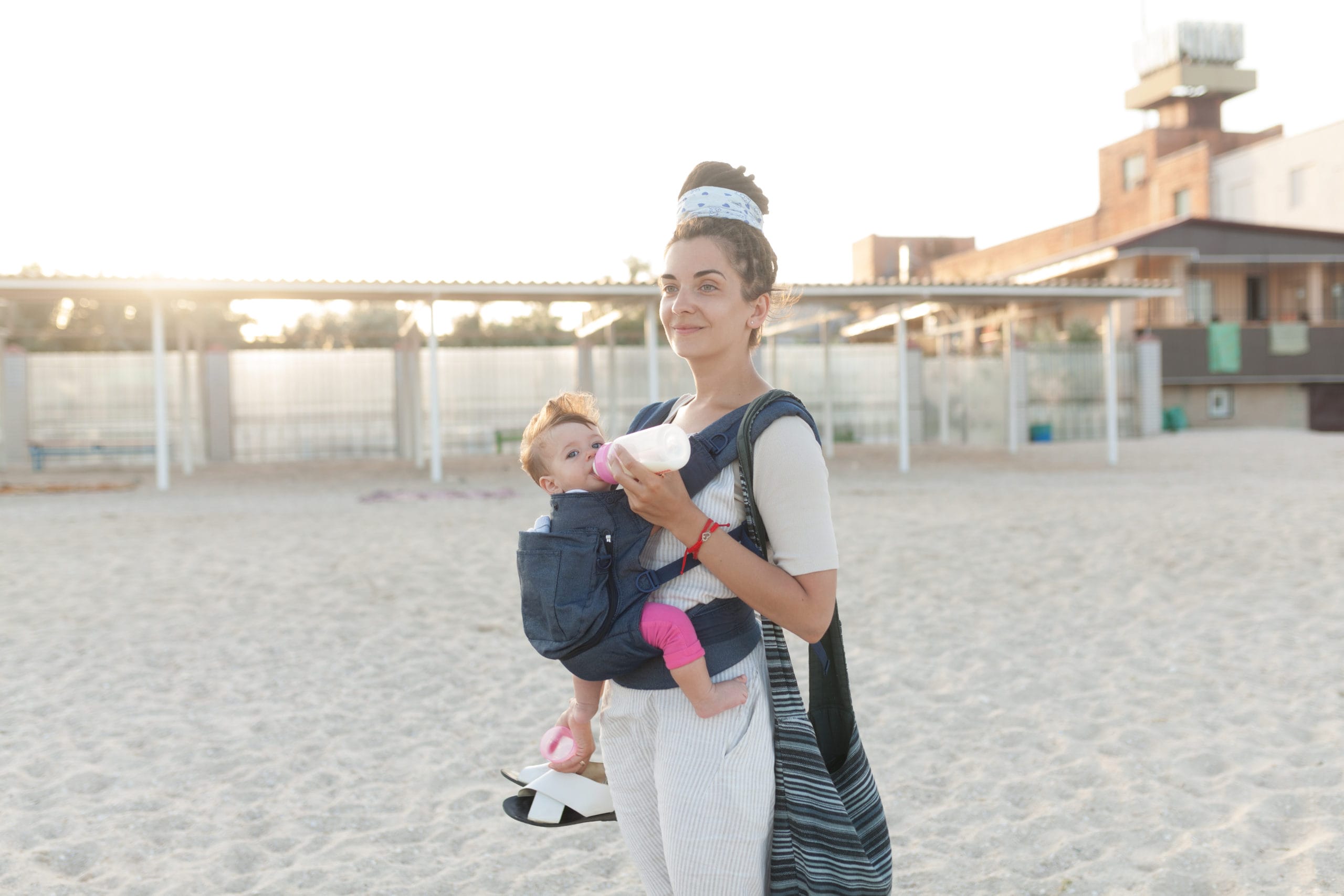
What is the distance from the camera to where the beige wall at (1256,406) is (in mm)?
25859

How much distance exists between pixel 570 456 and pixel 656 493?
12.0 inches

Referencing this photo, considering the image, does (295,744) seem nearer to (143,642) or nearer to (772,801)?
(143,642)

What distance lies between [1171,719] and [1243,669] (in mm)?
965

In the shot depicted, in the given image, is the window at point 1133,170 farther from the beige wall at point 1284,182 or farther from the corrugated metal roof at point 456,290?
the corrugated metal roof at point 456,290

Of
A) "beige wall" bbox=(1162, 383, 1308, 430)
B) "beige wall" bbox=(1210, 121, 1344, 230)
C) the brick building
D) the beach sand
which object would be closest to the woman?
the beach sand

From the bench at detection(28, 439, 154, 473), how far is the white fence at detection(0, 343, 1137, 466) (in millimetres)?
129

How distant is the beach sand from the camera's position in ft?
10.5

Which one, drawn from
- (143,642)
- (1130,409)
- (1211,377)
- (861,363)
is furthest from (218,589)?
(1211,377)

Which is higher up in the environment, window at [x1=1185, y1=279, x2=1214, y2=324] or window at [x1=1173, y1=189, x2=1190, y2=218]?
window at [x1=1173, y1=189, x2=1190, y2=218]

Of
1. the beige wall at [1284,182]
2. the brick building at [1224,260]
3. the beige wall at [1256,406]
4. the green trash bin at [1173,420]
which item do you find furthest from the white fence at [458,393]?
the beige wall at [1284,182]

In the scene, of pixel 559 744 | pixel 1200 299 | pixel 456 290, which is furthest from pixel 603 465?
pixel 1200 299

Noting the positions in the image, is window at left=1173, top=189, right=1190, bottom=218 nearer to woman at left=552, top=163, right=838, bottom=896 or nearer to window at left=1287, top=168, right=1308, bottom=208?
window at left=1287, top=168, right=1308, bottom=208

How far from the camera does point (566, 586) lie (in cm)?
150

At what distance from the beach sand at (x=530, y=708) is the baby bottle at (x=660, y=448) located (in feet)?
6.91
